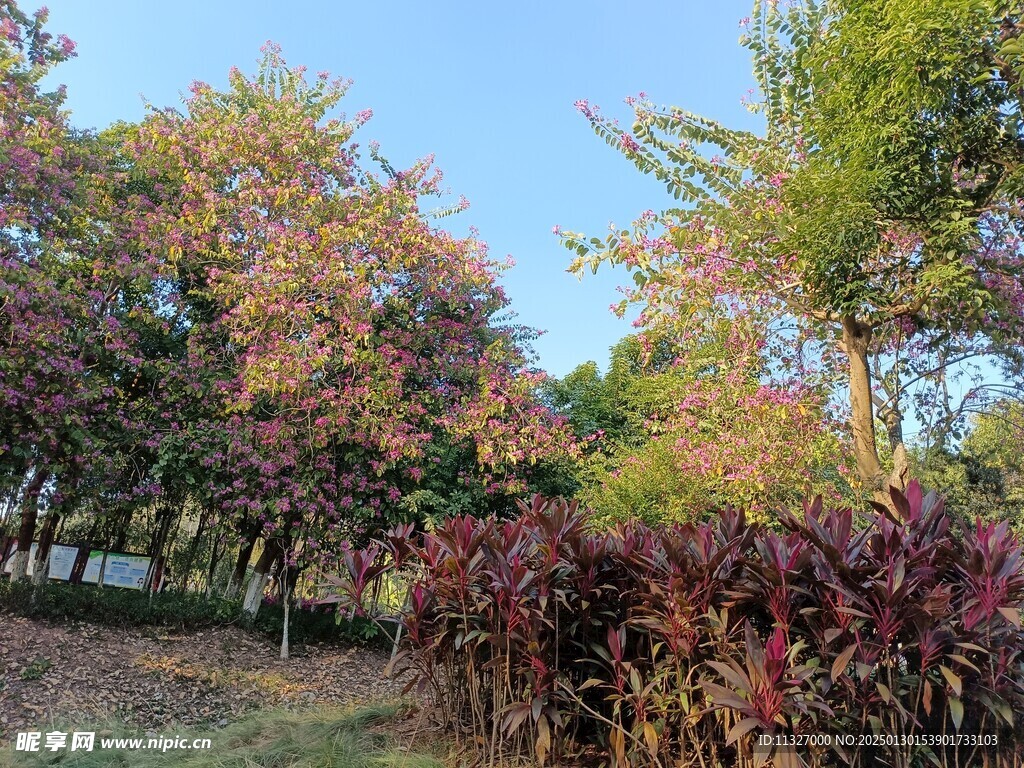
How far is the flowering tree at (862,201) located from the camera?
3.70 meters

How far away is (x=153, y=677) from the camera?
5.61 meters

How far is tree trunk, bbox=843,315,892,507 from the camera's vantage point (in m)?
4.37

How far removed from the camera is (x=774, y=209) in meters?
4.39

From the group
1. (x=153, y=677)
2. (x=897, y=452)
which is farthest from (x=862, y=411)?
(x=153, y=677)

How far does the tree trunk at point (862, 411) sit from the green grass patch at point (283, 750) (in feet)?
11.1

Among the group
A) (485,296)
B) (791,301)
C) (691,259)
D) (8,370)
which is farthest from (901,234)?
(8,370)

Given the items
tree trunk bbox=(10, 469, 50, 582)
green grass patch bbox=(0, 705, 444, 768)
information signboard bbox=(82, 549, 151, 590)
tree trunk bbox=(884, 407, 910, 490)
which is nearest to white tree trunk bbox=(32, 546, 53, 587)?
tree trunk bbox=(10, 469, 50, 582)

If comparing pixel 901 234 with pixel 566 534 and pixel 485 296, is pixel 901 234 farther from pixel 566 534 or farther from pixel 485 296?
pixel 485 296

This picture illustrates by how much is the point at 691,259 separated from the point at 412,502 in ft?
13.2

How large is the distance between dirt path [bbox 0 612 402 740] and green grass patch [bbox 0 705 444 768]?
4.11 ft

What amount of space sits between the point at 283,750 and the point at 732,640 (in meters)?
1.99

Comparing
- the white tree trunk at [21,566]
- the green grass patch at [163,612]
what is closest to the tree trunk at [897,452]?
the green grass patch at [163,612]

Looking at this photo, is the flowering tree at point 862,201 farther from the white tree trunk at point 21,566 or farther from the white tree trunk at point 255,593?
the white tree trunk at point 21,566

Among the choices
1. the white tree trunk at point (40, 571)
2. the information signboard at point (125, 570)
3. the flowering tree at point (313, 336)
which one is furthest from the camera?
the information signboard at point (125, 570)
